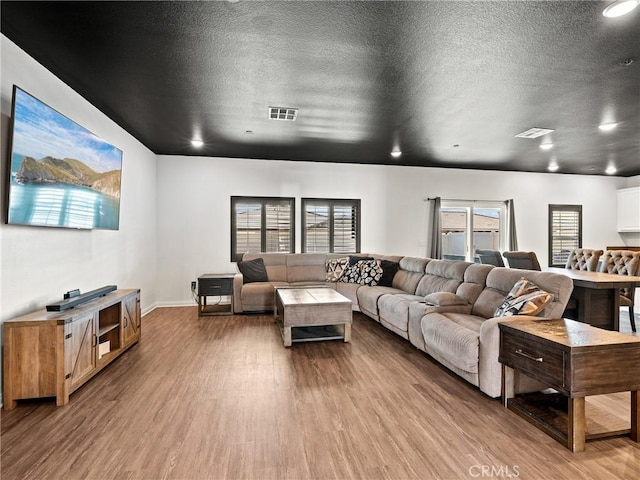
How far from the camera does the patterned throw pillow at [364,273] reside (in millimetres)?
5727

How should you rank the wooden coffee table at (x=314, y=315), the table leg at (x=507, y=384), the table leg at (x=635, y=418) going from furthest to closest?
1. the wooden coffee table at (x=314, y=315)
2. the table leg at (x=507, y=384)
3. the table leg at (x=635, y=418)

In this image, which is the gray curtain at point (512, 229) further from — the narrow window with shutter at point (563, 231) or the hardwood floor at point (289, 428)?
the hardwood floor at point (289, 428)

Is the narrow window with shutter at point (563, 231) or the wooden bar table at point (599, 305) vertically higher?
the narrow window with shutter at point (563, 231)

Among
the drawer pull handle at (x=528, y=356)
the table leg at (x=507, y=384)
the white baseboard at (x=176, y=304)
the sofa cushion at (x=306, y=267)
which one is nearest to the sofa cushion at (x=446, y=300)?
the table leg at (x=507, y=384)

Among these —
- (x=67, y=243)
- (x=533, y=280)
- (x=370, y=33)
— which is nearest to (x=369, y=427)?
(x=533, y=280)

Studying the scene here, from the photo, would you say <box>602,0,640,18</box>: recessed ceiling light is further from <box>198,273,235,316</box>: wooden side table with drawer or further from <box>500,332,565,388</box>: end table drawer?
<box>198,273,235,316</box>: wooden side table with drawer

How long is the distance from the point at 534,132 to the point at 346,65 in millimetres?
3328

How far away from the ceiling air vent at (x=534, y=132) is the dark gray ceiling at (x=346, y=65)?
0.12 m

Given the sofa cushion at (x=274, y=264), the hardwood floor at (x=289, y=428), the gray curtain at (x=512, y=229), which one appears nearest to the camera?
the hardwood floor at (x=289, y=428)

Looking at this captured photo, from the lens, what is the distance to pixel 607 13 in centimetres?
218

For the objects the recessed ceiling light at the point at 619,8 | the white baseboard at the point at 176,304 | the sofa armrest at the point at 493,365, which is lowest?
the white baseboard at the point at 176,304

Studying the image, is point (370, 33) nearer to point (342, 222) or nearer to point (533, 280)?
point (533, 280)

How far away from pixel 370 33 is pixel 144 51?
1.78 meters

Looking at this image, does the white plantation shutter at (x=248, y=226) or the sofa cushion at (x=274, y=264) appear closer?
the sofa cushion at (x=274, y=264)
